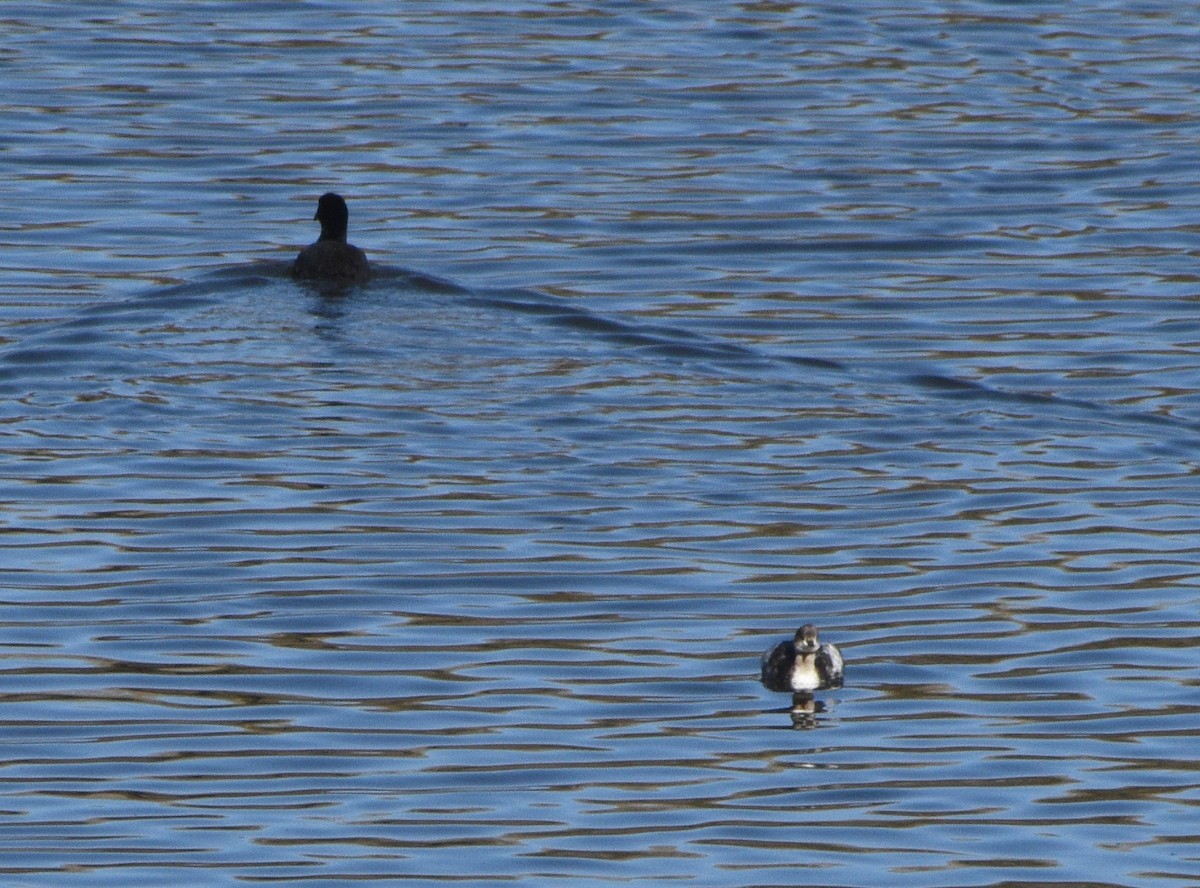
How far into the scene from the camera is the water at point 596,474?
973cm

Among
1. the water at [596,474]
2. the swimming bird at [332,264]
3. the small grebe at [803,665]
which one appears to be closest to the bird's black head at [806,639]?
the small grebe at [803,665]

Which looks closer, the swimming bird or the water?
the water

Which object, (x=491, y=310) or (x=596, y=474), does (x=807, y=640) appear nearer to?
(x=596, y=474)

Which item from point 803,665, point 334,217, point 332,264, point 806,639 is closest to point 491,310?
point 332,264

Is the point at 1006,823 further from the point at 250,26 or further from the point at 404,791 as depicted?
the point at 250,26

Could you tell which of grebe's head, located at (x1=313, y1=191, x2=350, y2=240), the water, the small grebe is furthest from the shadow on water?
the small grebe

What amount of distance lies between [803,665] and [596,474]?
3.72 meters

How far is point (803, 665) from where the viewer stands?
34.9ft

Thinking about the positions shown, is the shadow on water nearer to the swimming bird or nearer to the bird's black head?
the swimming bird

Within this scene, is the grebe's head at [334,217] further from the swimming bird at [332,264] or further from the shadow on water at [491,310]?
the swimming bird at [332,264]

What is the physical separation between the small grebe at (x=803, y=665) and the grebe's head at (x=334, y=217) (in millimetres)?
9068

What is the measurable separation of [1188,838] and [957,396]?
663 centimetres

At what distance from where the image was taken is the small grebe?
10.5m

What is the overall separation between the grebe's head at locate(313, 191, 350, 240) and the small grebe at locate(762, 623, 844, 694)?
907 cm
